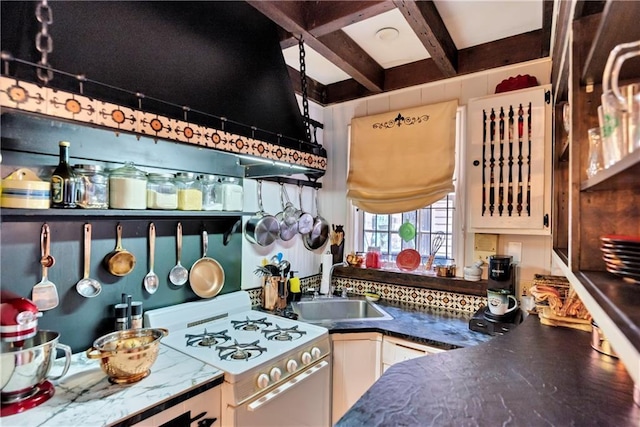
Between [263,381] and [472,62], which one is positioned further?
[472,62]

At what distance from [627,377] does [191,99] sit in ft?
6.27

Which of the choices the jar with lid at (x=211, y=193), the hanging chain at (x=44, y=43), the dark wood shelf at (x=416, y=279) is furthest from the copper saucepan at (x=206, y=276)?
the hanging chain at (x=44, y=43)

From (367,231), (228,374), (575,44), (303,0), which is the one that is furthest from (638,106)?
(367,231)

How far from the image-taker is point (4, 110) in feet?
2.92

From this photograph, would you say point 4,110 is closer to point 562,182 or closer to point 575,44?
point 575,44

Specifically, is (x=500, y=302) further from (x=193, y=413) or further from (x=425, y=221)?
(x=193, y=413)

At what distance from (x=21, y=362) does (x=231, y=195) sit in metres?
1.15

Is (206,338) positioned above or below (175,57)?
below

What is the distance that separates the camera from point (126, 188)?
1.41m

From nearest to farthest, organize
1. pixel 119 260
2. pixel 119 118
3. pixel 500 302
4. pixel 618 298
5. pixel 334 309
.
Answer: pixel 618 298 → pixel 119 118 → pixel 119 260 → pixel 500 302 → pixel 334 309

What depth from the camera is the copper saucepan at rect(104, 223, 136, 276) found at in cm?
154

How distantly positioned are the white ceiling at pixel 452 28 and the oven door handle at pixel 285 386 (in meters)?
1.93

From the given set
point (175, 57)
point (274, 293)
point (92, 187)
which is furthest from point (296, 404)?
point (175, 57)

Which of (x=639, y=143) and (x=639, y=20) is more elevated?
(x=639, y=20)
